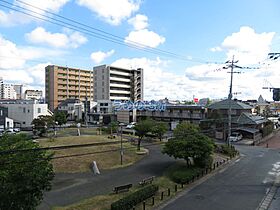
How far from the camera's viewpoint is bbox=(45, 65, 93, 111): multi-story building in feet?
299

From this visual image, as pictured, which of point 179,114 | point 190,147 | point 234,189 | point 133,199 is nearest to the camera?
point 133,199

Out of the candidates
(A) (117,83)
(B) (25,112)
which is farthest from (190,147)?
→ (A) (117,83)

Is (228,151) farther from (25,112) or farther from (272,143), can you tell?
(25,112)

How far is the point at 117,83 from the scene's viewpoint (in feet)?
294

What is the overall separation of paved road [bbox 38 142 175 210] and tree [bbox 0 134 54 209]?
16.8 ft

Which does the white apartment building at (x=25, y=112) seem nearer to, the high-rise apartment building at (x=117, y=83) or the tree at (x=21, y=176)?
the high-rise apartment building at (x=117, y=83)

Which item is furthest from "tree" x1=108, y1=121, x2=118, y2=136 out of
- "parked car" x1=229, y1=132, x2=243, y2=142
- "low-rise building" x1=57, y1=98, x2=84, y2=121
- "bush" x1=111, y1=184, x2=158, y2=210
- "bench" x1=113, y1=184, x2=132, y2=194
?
"low-rise building" x1=57, y1=98, x2=84, y2=121

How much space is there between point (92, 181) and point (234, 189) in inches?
441

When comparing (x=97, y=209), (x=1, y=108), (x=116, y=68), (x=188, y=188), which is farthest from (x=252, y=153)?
(x=116, y=68)

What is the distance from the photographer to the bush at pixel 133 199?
1427 centimetres

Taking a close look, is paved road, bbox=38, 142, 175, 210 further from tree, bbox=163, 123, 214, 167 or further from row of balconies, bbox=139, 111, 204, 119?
row of balconies, bbox=139, 111, 204, 119

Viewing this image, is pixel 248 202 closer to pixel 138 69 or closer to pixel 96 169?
pixel 96 169

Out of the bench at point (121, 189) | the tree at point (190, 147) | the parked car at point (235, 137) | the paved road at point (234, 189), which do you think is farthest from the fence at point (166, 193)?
the parked car at point (235, 137)

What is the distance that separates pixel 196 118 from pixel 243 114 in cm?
1018
